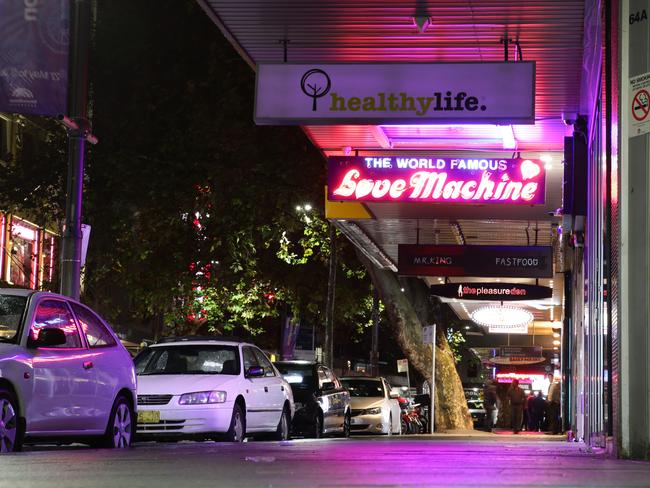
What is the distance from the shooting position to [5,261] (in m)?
35.9

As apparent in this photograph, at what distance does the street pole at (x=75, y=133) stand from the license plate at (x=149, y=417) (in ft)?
5.87

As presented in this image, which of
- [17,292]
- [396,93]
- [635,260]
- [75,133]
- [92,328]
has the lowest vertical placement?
[92,328]

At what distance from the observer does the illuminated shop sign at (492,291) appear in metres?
24.9

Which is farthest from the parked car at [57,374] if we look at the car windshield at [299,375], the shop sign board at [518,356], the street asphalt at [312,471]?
the shop sign board at [518,356]

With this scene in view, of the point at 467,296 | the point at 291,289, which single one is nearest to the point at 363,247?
the point at 467,296

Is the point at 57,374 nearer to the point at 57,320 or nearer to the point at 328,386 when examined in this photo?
the point at 57,320

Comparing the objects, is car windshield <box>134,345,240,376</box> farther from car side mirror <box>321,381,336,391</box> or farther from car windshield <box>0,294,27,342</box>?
car windshield <box>0,294,27,342</box>

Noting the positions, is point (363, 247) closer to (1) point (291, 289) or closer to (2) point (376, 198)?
(2) point (376, 198)

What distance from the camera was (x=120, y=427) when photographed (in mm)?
13398

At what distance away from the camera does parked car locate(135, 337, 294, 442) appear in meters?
16.4

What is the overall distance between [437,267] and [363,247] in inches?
155

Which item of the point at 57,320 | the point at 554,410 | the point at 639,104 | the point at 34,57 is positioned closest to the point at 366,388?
the point at 554,410

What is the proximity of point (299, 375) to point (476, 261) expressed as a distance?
3846 mm

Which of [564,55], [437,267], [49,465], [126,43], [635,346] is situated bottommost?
[49,465]
